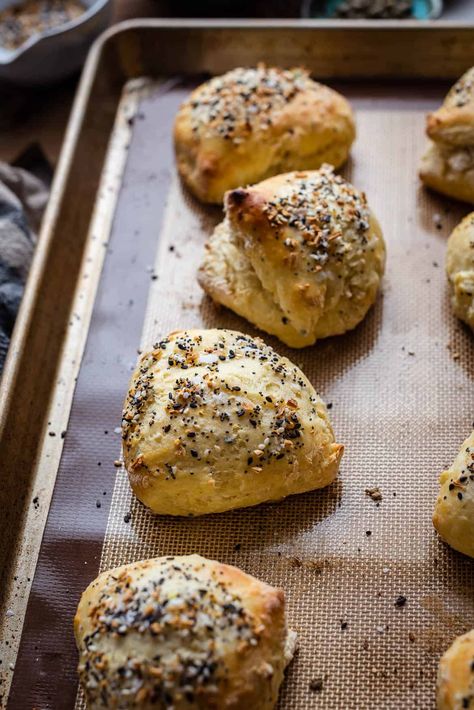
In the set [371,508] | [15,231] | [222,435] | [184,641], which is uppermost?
[15,231]

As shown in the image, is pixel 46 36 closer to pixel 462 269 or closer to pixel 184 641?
pixel 462 269

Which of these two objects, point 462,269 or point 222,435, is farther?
point 462,269

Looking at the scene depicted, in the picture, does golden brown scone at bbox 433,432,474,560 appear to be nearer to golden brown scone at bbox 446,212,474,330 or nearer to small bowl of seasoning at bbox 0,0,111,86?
golden brown scone at bbox 446,212,474,330

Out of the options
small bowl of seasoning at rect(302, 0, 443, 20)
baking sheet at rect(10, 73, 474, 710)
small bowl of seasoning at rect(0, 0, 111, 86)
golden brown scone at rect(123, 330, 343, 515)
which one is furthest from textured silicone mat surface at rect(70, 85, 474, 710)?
small bowl of seasoning at rect(0, 0, 111, 86)

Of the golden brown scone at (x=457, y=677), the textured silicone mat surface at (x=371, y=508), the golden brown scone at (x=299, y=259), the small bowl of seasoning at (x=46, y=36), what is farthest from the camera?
the small bowl of seasoning at (x=46, y=36)

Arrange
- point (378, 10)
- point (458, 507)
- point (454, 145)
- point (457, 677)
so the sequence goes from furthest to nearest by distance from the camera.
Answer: point (378, 10)
point (454, 145)
point (458, 507)
point (457, 677)

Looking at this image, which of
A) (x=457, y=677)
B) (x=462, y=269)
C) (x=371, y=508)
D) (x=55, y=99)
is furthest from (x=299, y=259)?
(x=55, y=99)

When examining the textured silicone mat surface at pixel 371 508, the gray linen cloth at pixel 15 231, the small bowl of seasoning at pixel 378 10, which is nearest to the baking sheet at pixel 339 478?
the textured silicone mat surface at pixel 371 508

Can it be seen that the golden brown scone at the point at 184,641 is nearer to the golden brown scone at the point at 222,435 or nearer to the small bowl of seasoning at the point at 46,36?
the golden brown scone at the point at 222,435
